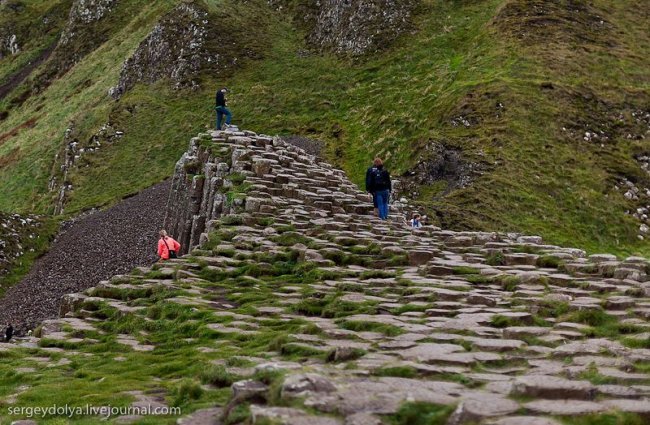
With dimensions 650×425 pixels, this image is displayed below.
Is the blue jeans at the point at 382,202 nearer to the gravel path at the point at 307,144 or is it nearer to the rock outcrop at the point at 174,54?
the gravel path at the point at 307,144

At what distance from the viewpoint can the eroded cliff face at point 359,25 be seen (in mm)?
81938

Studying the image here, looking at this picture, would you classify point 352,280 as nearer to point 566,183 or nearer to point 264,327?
point 264,327

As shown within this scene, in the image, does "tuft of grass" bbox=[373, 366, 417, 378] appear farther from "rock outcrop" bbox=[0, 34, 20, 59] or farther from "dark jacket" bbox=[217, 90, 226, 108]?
"rock outcrop" bbox=[0, 34, 20, 59]

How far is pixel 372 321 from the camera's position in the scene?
14.6 metres

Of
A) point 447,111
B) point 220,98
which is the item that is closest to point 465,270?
point 220,98

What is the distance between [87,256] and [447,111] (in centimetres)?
2657

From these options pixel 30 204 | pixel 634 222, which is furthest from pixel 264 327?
pixel 30 204

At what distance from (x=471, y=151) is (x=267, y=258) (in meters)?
28.7

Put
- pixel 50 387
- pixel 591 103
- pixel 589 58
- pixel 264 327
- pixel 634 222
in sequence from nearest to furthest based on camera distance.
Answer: pixel 50 387, pixel 264 327, pixel 634 222, pixel 591 103, pixel 589 58

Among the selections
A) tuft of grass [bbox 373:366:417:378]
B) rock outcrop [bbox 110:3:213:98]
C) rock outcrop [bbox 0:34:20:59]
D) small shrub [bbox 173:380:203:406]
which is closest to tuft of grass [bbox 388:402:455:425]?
tuft of grass [bbox 373:366:417:378]

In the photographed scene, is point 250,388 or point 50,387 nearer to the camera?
point 250,388

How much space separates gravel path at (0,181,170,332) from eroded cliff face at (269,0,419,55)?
3352 centimetres

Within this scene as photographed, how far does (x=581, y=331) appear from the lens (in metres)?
13.6

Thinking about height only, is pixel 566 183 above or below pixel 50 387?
above
